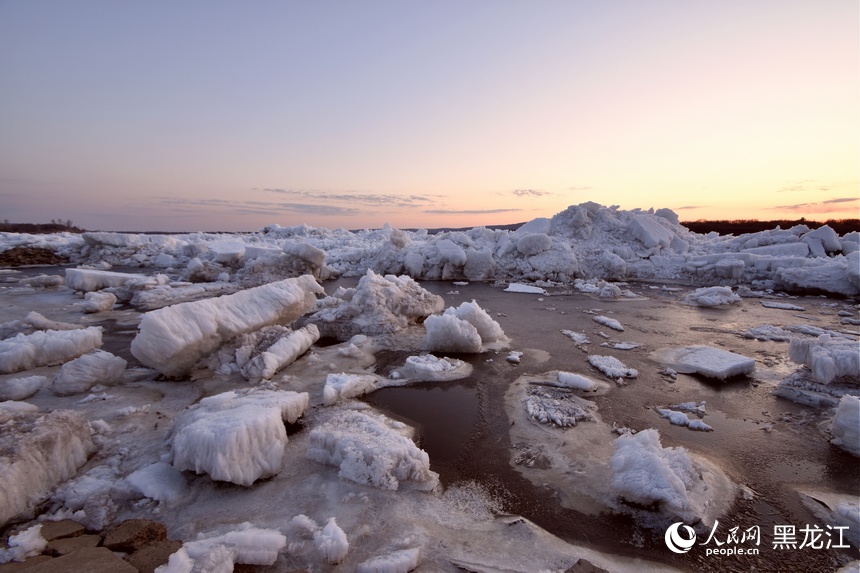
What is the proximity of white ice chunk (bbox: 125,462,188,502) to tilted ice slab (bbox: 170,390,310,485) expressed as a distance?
0.22ft

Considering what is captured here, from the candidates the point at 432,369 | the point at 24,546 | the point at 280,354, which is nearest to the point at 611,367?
the point at 432,369

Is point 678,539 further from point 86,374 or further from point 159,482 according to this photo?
point 86,374

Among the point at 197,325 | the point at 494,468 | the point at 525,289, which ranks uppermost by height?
the point at 197,325

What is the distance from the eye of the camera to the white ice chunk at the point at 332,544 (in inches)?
84.0

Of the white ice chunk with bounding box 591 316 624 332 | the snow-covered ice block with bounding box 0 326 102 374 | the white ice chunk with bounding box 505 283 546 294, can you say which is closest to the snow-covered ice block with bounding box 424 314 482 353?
the white ice chunk with bounding box 591 316 624 332

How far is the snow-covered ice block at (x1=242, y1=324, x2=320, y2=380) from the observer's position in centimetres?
466

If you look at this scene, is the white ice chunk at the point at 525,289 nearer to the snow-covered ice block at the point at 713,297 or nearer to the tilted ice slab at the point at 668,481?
the snow-covered ice block at the point at 713,297

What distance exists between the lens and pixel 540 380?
4.91 meters

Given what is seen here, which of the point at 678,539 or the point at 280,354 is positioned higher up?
the point at 280,354

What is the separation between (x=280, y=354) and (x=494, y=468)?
3.02 m

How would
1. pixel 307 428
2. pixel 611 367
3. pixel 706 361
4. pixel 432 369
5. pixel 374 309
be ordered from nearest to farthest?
1. pixel 307 428
2. pixel 432 369
3. pixel 611 367
4. pixel 706 361
5. pixel 374 309

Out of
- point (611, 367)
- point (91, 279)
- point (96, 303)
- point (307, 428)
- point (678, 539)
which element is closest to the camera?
point (678, 539)

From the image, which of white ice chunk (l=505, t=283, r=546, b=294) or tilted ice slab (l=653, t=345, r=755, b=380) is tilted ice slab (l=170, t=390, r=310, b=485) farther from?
white ice chunk (l=505, t=283, r=546, b=294)

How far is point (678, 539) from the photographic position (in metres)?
2.43
